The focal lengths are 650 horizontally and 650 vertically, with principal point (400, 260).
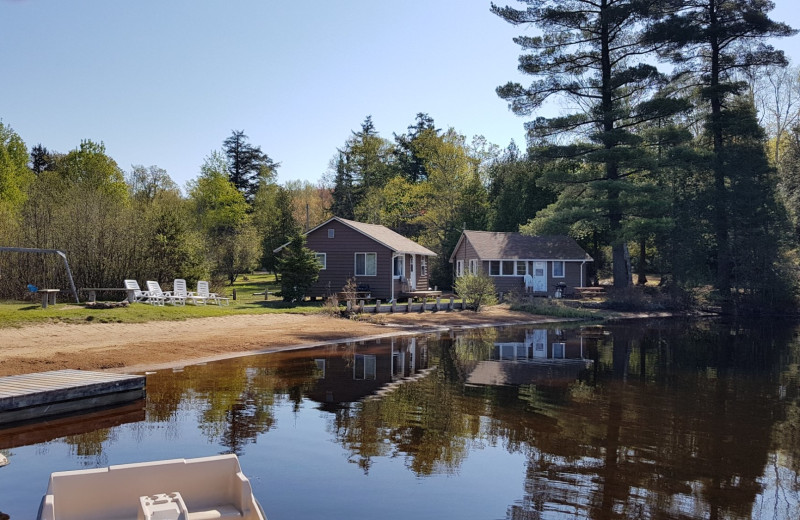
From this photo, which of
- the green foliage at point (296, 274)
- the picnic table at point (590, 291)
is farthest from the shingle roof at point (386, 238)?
the picnic table at point (590, 291)

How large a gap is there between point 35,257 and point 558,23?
93.3 ft

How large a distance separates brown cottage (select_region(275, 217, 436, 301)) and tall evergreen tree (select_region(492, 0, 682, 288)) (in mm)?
11136

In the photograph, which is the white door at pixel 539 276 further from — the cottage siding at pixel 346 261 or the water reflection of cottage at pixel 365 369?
the water reflection of cottage at pixel 365 369

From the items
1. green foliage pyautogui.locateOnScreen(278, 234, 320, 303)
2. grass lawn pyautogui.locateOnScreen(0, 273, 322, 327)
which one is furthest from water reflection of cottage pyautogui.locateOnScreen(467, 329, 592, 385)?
green foliage pyautogui.locateOnScreen(278, 234, 320, 303)

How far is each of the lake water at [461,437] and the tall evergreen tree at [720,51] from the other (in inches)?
878

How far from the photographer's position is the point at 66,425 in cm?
988

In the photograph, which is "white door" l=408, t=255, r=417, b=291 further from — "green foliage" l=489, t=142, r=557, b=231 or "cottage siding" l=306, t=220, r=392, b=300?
"green foliage" l=489, t=142, r=557, b=231

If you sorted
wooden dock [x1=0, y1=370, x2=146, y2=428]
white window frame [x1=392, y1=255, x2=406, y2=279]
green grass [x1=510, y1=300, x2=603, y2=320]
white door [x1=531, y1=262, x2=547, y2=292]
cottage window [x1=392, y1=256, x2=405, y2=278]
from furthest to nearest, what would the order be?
white door [x1=531, y1=262, x2=547, y2=292], cottage window [x1=392, y1=256, x2=405, y2=278], white window frame [x1=392, y1=255, x2=406, y2=279], green grass [x1=510, y1=300, x2=603, y2=320], wooden dock [x1=0, y1=370, x2=146, y2=428]

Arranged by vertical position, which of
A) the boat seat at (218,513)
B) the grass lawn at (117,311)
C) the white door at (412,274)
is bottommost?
the boat seat at (218,513)

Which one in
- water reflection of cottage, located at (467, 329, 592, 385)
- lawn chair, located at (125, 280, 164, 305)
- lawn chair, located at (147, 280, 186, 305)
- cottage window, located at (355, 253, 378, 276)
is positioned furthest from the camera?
cottage window, located at (355, 253, 378, 276)

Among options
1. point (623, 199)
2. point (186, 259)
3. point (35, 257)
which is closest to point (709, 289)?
point (623, 199)

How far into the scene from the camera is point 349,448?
9.03 metres

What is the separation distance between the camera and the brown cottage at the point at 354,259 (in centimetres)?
3341

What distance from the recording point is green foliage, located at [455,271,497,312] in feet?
104
